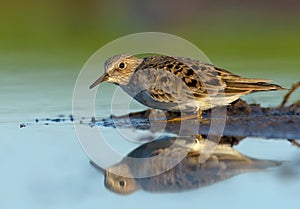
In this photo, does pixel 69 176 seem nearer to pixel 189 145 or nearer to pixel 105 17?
pixel 189 145

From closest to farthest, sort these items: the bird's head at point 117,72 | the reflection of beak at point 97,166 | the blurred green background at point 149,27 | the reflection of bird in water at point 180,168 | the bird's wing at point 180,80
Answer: the reflection of bird in water at point 180,168
the reflection of beak at point 97,166
the bird's wing at point 180,80
the bird's head at point 117,72
the blurred green background at point 149,27

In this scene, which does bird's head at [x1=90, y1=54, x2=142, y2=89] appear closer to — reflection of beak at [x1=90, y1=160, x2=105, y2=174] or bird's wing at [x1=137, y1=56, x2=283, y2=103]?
bird's wing at [x1=137, y1=56, x2=283, y2=103]

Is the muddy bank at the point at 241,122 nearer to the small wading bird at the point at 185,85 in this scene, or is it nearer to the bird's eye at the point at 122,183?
the small wading bird at the point at 185,85

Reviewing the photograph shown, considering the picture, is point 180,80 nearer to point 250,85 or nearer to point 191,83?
point 191,83

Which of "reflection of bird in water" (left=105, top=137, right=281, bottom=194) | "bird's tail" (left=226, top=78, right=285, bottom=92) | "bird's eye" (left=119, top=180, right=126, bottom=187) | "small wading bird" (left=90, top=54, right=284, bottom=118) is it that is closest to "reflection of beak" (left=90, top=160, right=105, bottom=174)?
"reflection of bird in water" (left=105, top=137, right=281, bottom=194)

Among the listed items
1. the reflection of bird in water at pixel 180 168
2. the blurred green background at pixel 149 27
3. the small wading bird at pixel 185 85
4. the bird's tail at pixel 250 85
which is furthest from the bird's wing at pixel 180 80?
the blurred green background at pixel 149 27
